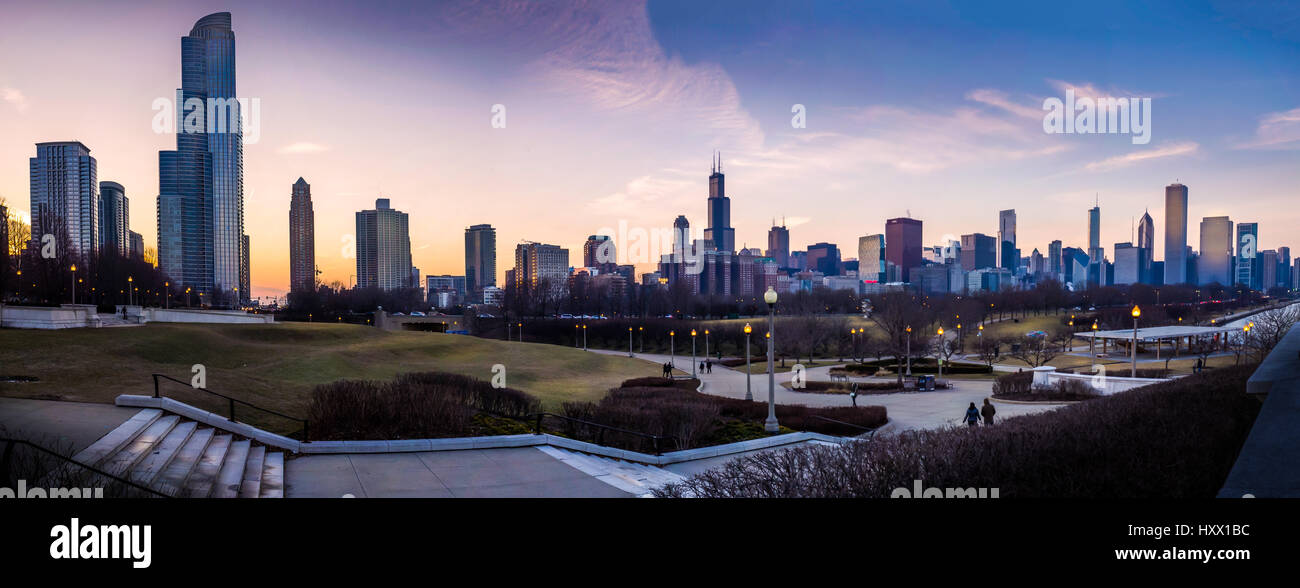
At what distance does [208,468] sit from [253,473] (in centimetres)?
64

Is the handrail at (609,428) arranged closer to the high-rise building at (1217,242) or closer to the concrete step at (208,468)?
the concrete step at (208,468)

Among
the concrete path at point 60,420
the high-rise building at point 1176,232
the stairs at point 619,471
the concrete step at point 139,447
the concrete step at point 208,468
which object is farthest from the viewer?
the high-rise building at point 1176,232

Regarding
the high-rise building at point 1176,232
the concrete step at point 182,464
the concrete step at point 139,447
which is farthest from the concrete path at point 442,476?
the high-rise building at point 1176,232

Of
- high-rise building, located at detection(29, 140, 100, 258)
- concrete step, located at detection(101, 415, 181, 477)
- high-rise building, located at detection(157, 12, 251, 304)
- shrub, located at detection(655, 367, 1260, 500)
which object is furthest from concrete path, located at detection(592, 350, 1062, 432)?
high-rise building, located at detection(157, 12, 251, 304)

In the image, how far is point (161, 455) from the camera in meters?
9.06

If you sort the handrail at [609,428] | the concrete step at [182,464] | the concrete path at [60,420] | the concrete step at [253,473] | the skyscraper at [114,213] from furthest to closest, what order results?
the skyscraper at [114,213] → the handrail at [609,428] → the concrete path at [60,420] → the concrete step at [253,473] → the concrete step at [182,464]

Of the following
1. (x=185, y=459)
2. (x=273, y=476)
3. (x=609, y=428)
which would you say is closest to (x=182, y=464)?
(x=185, y=459)

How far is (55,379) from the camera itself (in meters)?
17.0

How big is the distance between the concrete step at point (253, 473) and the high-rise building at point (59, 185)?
196 feet

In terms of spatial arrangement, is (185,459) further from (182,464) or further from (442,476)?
(442,476)

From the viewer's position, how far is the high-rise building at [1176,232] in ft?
55.6
